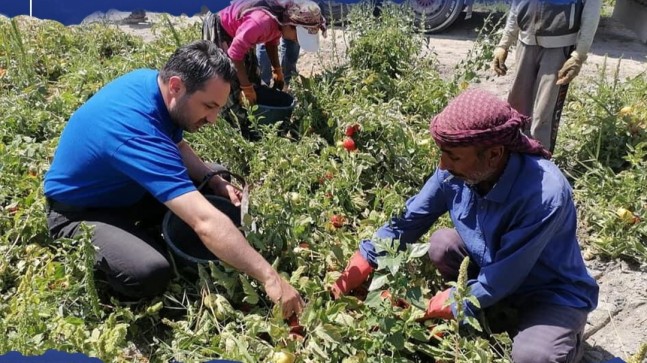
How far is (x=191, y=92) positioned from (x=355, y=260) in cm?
90

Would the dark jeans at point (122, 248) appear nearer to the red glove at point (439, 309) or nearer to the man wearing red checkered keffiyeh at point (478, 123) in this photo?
the red glove at point (439, 309)

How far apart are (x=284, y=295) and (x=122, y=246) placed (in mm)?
721

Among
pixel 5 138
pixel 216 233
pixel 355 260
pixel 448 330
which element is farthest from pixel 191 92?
pixel 5 138

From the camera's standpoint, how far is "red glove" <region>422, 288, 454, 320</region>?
2180 millimetres

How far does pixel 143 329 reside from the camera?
2.44 meters

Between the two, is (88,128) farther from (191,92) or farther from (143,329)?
(143,329)

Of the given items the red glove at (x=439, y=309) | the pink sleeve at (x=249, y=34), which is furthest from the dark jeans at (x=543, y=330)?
the pink sleeve at (x=249, y=34)

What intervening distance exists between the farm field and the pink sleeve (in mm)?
472

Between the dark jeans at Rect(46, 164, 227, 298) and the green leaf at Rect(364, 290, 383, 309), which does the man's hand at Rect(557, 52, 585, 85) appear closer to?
the green leaf at Rect(364, 290, 383, 309)

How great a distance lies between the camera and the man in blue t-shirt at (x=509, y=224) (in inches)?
76.2

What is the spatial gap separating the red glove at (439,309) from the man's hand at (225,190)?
3.30 ft

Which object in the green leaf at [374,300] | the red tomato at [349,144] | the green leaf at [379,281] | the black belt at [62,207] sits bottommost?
the green leaf at [374,300]

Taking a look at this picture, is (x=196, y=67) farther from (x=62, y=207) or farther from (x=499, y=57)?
(x=499, y=57)

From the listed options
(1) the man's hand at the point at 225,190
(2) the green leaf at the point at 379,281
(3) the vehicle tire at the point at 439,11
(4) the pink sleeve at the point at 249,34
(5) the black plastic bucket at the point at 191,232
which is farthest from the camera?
(3) the vehicle tire at the point at 439,11
